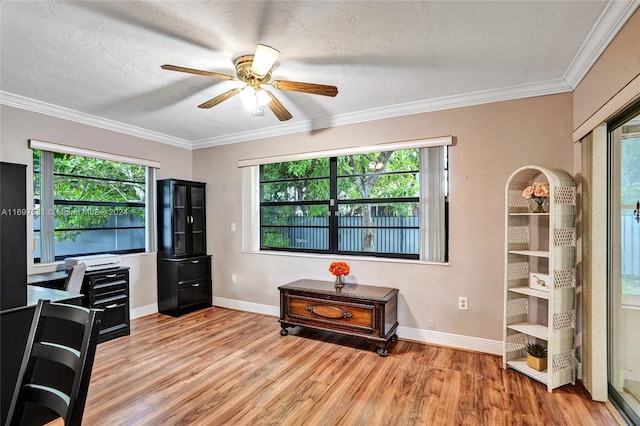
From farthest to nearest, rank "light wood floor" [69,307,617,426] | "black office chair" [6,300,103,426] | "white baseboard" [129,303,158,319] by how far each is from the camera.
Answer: "white baseboard" [129,303,158,319]
"light wood floor" [69,307,617,426]
"black office chair" [6,300,103,426]

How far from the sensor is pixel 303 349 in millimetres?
3291

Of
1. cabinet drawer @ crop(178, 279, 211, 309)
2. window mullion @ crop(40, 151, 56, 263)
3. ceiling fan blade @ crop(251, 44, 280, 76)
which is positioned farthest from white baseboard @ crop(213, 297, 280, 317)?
ceiling fan blade @ crop(251, 44, 280, 76)

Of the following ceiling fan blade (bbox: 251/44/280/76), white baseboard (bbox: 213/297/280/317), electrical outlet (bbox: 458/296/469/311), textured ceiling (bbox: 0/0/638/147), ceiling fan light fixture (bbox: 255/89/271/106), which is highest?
textured ceiling (bbox: 0/0/638/147)

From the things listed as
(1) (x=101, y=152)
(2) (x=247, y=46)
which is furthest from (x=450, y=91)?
(1) (x=101, y=152)

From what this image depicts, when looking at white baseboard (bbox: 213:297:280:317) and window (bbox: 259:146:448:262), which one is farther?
white baseboard (bbox: 213:297:280:317)

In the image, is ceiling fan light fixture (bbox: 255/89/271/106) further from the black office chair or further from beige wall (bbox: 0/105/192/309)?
beige wall (bbox: 0/105/192/309)

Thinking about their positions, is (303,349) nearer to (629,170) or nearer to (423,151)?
(423,151)

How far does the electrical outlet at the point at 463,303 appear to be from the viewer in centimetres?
324

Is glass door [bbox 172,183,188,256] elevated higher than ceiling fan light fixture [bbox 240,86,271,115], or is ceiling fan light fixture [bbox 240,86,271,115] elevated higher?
ceiling fan light fixture [bbox 240,86,271,115]

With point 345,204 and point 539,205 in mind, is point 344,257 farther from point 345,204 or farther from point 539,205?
point 539,205

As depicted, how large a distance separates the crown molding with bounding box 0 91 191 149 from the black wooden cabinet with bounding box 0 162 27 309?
1.82 meters

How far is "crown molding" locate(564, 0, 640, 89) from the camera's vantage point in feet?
5.86

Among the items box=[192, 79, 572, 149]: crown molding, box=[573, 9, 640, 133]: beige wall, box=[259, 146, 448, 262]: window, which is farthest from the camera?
box=[259, 146, 448, 262]: window

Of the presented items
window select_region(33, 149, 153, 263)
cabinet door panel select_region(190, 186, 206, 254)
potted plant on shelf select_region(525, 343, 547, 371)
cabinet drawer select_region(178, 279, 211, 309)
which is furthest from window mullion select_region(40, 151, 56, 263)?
potted plant on shelf select_region(525, 343, 547, 371)
